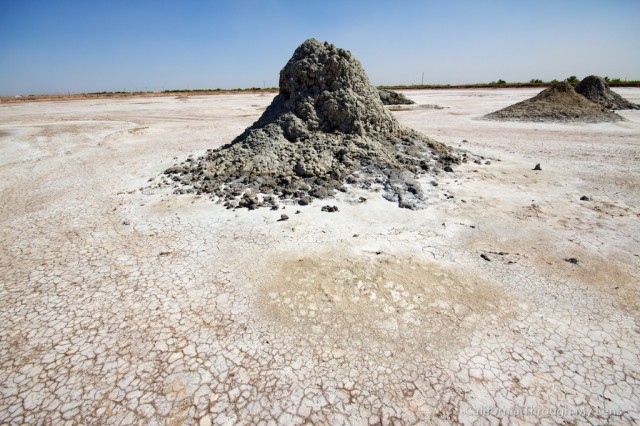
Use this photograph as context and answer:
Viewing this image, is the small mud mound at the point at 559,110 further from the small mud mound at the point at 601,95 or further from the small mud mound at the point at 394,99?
the small mud mound at the point at 394,99

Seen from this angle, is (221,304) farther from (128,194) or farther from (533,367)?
(128,194)

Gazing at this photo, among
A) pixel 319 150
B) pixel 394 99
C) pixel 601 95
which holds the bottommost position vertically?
pixel 319 150

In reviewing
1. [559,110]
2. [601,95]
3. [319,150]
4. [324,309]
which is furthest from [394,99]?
[324,309]

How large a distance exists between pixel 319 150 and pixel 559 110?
16.8 m

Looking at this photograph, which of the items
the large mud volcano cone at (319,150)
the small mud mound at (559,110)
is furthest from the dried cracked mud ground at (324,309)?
the small mud mound at (559,110)

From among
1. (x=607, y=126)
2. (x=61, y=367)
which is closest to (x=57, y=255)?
(x=61, y=367)

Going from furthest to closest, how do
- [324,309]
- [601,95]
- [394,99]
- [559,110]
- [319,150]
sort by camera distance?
1. [394,99]
2. [601,95]
3. [559,110]
4. [319,150]
5. [324,309]

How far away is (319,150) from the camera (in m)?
8.36

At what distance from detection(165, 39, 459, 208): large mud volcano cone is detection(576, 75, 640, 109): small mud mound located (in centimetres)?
1832

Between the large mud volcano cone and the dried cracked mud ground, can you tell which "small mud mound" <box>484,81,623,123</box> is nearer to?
the large mud volcano cone

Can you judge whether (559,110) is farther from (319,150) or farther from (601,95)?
(319,150)

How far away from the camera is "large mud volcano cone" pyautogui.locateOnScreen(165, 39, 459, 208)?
7456 millimetres

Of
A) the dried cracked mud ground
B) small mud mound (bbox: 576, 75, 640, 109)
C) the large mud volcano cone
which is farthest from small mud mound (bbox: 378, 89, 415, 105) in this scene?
the dried cracked mud ground

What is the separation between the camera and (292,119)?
8797 millimetres
